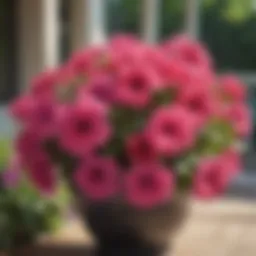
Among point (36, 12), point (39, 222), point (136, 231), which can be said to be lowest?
point (136, 231)

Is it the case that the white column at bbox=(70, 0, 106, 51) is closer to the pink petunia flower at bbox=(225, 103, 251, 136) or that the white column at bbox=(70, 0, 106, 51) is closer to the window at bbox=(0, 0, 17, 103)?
the window at bbox=(0, 0, 17, 103)

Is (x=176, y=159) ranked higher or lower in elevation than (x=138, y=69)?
lower

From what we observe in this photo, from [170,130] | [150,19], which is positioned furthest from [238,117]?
[150,19]

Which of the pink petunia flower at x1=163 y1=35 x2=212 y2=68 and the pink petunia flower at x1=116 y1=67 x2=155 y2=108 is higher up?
the pink petunia flower at x1=163 y1=35 x2=212 y2=68

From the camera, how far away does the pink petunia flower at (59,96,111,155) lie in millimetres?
1158

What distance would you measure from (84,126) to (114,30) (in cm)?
359

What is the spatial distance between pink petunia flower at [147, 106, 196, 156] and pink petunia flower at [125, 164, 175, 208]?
0.03 meters

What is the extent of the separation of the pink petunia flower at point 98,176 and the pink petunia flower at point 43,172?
0.07 m

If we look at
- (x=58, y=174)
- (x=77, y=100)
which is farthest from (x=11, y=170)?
(x=77, y=100)

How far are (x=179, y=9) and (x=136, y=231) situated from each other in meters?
3.62

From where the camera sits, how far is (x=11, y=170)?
1470 millimetres

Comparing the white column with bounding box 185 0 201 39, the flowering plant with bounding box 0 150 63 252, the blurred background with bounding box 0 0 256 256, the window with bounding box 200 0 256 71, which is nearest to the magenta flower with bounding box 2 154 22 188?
the flowering plant with bounding box 0 150 63 252

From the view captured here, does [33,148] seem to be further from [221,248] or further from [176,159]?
[221,248]

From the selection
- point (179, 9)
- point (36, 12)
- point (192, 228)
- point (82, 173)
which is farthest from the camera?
point (179, 9)
